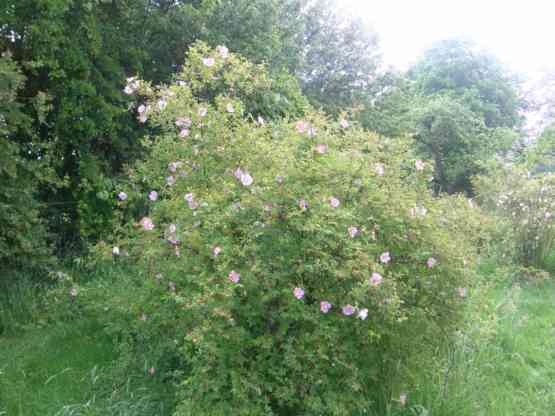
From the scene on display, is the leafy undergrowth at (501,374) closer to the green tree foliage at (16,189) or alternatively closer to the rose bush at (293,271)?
the rose bush at (293,271)

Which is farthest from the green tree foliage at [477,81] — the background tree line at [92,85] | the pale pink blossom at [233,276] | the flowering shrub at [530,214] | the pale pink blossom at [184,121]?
the pale pink blossom at [233,276]

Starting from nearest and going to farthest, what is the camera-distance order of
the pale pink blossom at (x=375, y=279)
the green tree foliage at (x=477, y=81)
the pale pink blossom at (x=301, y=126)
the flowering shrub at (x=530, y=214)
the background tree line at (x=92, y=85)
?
the pale pink blossom at (x=375, y=279) < the pale pink blossom at (x=301, y=126) < the background tree line at (x=92, y=85) < the flowering shrub at (x=530, y=214) < the green tree foliage at (x=477, y=81)

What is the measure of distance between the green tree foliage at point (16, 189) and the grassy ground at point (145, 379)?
822mm

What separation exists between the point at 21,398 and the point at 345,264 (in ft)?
6.74

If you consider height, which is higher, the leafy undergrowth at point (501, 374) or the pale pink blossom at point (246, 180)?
the pale pink blossom at point (246, 180)

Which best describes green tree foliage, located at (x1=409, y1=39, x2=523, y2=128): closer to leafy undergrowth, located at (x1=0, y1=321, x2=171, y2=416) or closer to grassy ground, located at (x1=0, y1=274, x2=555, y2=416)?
grassy ground, located at (x1=0, y1=274, x2=555, y2=416)

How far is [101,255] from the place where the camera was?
146 inches

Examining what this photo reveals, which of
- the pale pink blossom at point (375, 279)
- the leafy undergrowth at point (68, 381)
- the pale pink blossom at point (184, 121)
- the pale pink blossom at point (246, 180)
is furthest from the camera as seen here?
the pale pink blossom at point (184, 121)

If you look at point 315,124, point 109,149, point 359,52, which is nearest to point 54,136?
point 109,149

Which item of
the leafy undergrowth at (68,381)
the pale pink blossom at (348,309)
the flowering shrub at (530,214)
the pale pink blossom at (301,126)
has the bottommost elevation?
the leafy undergrowth at (68,381)

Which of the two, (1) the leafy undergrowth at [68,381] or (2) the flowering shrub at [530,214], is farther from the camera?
(2) the flowering shrub at [530,214]

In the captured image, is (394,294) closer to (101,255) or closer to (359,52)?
(101,255)

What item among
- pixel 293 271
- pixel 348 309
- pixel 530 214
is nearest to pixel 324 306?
pixel 348 309

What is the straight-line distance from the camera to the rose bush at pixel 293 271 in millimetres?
2412
